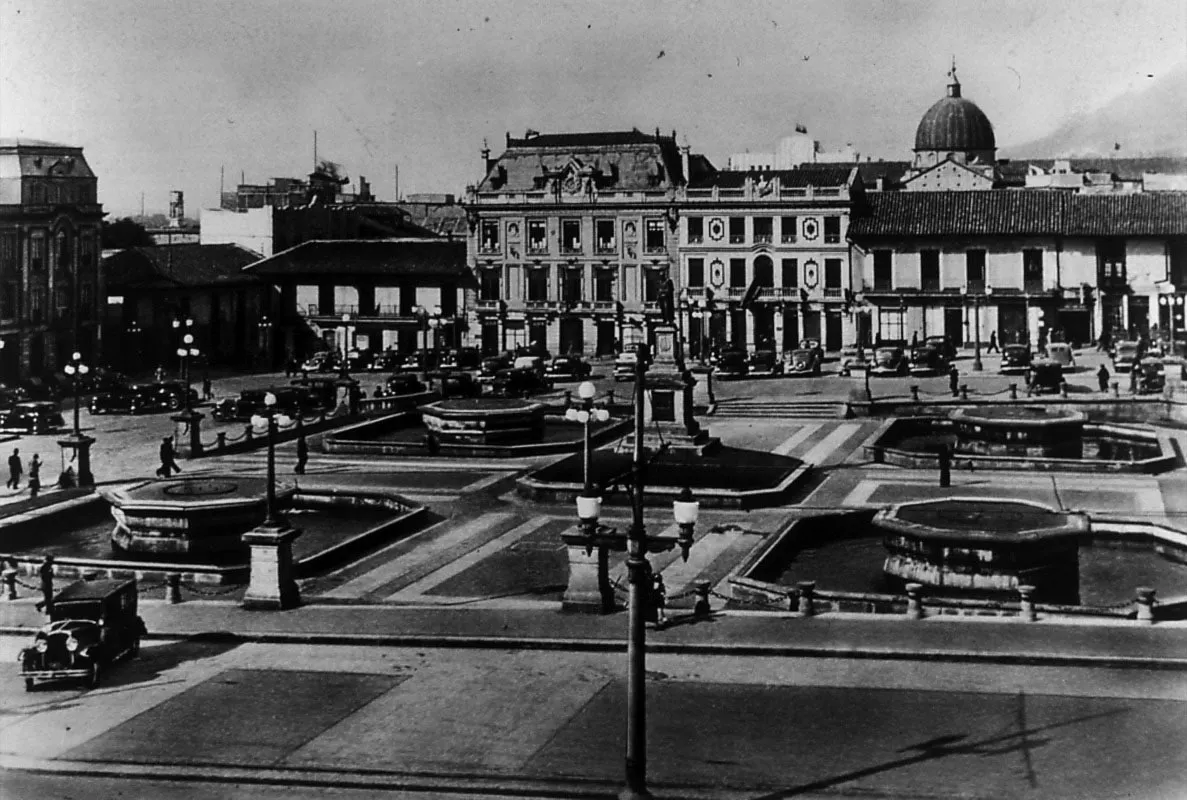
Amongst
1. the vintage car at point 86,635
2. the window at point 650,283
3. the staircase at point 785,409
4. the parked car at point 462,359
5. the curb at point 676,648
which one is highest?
the window at point 650,283

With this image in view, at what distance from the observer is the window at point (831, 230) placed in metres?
76.1

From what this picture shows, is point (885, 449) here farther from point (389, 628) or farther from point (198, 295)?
point (198, 295)

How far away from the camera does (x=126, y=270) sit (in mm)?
73438

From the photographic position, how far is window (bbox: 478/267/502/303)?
263ft

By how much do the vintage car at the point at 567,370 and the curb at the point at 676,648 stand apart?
141ft

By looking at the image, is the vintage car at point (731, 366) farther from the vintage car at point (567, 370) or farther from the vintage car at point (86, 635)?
the vintage car at point (86, 635)

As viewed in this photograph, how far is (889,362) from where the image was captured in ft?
203

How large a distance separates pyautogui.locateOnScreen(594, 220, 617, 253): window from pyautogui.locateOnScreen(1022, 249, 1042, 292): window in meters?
21.3

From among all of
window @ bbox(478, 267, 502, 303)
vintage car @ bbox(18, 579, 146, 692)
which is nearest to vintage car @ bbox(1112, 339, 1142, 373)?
window @ bbox(478, 267, 502, 303)

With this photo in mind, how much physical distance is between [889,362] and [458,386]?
61.2 ft

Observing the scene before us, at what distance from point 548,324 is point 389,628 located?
58891 mm

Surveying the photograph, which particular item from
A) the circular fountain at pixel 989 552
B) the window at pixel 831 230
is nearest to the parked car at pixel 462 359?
the window at pixel 831 230

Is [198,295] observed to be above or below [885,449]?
above

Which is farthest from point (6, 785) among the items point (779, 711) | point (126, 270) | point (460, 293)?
point (460, 293)
